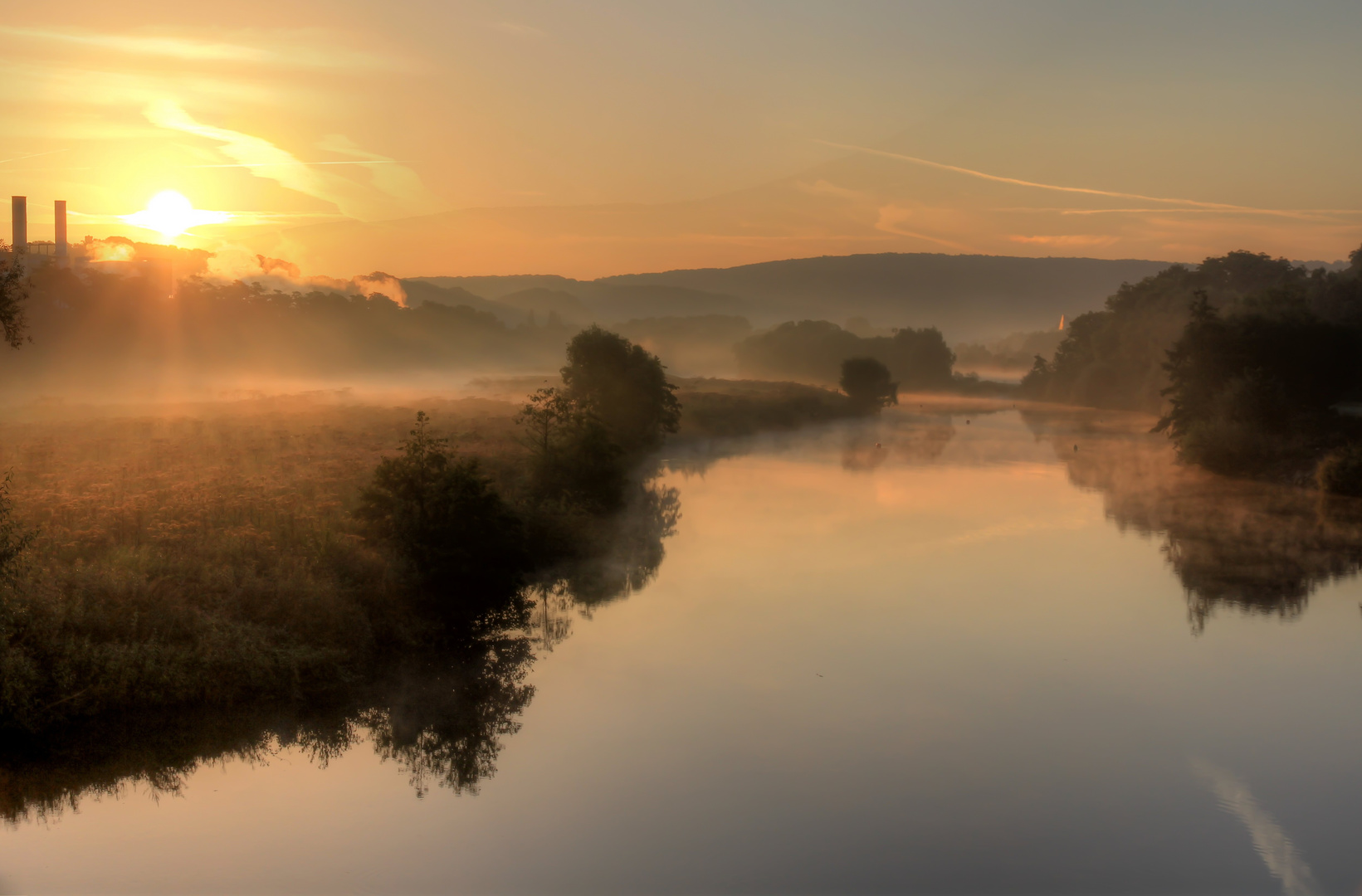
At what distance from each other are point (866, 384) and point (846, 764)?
86420 mm

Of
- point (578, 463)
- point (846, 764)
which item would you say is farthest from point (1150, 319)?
point (846, 764)

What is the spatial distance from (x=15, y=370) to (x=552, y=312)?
409 feet

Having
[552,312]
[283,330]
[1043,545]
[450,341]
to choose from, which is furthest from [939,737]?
[552,312]

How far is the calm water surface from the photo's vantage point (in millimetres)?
13766

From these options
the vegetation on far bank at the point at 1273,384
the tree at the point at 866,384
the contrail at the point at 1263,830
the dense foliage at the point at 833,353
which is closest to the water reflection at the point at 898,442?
the tree at the point at 866,384

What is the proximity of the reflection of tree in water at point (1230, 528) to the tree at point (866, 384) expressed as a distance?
37.9 meters

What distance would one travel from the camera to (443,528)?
24.7 m

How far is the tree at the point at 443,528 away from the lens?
24.4 meters

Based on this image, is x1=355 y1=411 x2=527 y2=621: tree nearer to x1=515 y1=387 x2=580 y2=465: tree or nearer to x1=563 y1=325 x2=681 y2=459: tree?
x1=515 y1=387 x2=580 y2=465: tree

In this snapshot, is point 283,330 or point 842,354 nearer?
point 283,330

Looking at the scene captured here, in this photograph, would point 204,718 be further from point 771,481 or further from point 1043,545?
point 771,481

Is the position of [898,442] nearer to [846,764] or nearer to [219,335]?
[846,764]

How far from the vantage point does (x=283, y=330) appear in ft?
374

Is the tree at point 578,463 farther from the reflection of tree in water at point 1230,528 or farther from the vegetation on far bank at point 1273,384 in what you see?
the vegetation on far bank at point 1273,384
